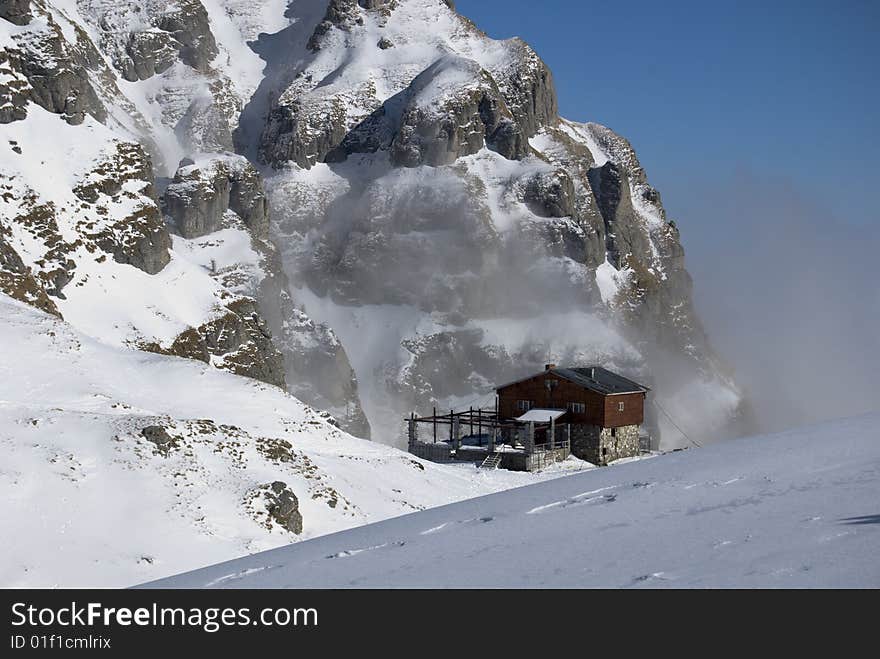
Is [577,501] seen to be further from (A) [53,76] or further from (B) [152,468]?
(A) [53,76]

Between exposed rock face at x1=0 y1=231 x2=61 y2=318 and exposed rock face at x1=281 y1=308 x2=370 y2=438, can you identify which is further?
exposed rock face at x1=281 y1=308 x2=370 y2=438

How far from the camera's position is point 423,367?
634 feet

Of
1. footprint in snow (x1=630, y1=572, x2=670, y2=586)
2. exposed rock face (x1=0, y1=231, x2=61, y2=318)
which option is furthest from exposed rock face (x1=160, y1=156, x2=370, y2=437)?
footprint in snow (x1=630, y1=572, x2=670, y2=586)

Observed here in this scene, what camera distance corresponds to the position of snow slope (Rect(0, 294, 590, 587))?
32.2 metres

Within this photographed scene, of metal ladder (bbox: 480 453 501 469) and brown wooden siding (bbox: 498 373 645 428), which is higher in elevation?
brown wooden siding (bbox: 498 373 645 428)

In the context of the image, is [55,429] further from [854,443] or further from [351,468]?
[854,443]

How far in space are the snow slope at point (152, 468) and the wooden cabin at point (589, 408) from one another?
359 inches

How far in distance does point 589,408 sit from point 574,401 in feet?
4.16

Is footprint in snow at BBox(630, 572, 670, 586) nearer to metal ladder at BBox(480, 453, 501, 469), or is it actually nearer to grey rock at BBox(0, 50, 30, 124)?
→ metal ladder at BBox(480, 453, 501, 469)

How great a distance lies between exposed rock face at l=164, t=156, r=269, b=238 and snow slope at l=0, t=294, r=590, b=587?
106277mm

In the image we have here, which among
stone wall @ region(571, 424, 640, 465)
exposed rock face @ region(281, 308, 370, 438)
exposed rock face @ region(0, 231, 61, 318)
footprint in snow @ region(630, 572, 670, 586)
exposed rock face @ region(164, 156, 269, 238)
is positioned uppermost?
exposed rock face @ region(164, 156, 269, 238)

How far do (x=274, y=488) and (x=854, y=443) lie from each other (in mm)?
31512
